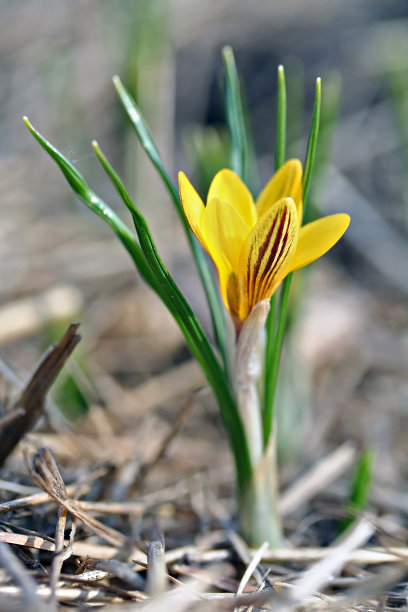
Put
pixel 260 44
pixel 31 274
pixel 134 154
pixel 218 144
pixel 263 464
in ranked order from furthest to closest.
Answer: pixel 260 44, pixel 134 154, pixel 31 274, pixel 218 144, pixel 263 464

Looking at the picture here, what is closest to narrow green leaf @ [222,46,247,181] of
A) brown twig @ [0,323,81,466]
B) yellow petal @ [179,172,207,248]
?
yellow petal @ [179,172,207,248]

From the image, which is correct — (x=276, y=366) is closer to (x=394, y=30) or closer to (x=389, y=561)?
(x=389, y=561)

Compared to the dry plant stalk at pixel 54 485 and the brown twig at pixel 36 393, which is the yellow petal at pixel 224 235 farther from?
the dry plant stalk at pixel 54 485

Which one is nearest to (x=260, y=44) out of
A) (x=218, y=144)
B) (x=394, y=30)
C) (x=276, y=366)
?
(x=394, y=30)

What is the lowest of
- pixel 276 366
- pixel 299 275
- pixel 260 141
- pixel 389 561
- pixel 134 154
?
pixel 389 561

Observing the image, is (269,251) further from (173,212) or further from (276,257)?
(173,212)

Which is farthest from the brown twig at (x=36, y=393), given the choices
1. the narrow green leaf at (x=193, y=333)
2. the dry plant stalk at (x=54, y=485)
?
the narrow green leaf at (x=193, y=333)
